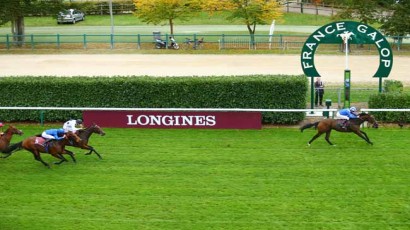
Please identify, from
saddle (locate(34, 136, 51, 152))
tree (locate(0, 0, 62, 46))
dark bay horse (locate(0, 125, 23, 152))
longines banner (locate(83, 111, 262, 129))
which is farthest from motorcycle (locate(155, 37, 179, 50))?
saddle (locate(34, 136, 51, 152))

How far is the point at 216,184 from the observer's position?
44.3 ft

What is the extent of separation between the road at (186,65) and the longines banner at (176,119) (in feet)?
30.1

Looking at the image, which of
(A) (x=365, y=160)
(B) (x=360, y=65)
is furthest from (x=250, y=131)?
(B) (x=360, y=65)

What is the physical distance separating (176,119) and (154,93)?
4.83ft

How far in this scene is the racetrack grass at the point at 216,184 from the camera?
38.1 ft

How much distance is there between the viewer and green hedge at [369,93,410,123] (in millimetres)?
18797

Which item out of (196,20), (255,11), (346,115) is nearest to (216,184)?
(346,115)

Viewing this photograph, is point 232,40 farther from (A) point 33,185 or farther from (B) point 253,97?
(A) point 33,185

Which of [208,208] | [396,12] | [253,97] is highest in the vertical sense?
[396,12]

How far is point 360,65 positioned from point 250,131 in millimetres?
14148

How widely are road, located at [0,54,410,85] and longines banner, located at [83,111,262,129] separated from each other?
30.1 ft

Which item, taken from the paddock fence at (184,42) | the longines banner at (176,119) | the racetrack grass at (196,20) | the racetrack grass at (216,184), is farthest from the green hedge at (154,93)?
the racetrack grass at (196,20)

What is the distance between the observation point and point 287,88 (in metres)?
19.0

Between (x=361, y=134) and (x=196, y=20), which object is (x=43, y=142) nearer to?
(x=361, y=134)
